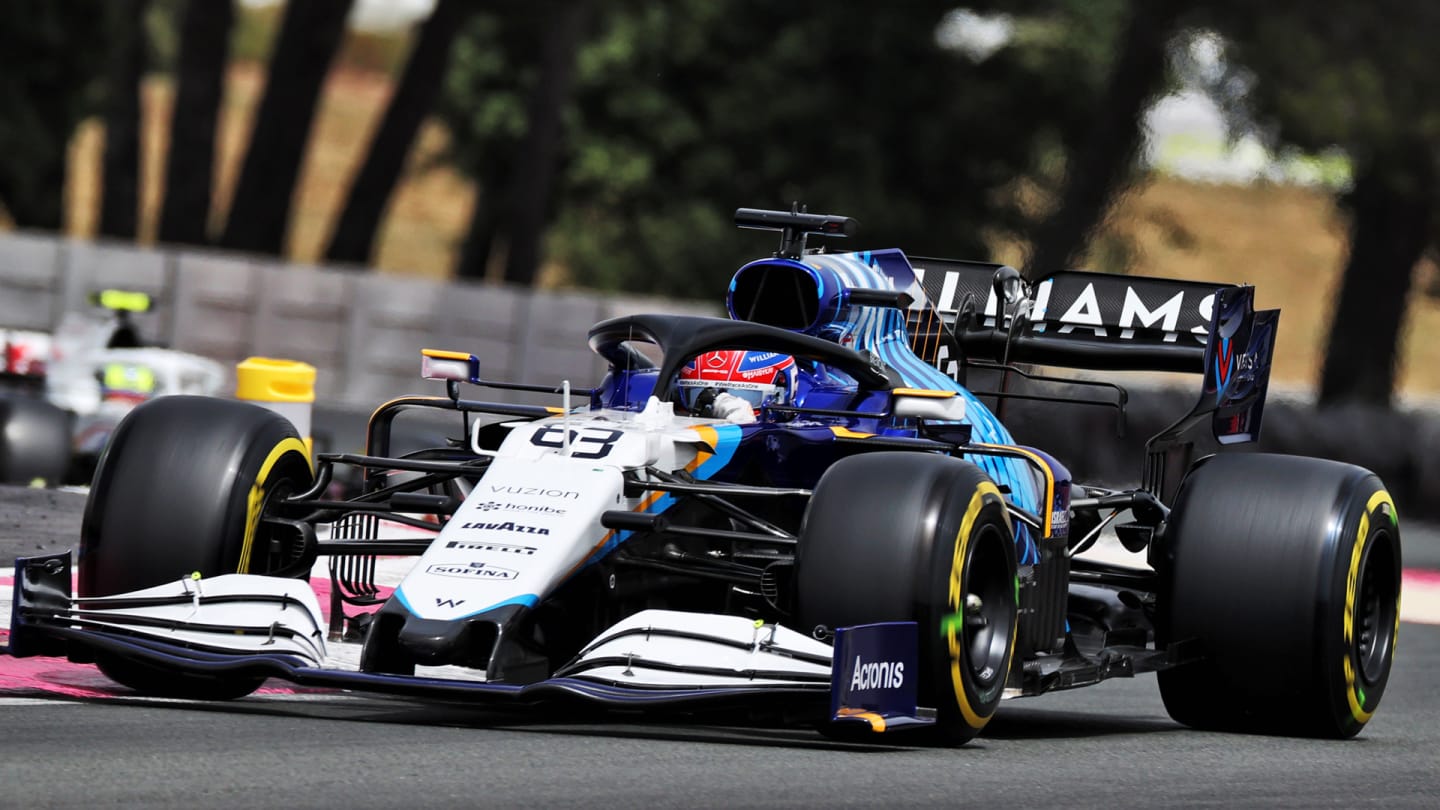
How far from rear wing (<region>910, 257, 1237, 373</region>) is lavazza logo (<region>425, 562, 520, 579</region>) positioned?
3821 mm

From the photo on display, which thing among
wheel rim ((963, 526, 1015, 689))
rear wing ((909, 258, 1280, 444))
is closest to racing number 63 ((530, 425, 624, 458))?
wheel rim ((963, 526, 1015, 689))

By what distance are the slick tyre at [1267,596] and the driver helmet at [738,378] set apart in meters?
1.54

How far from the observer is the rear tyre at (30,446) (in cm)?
1462

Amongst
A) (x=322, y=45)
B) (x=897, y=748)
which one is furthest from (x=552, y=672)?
(x=322, y=45)

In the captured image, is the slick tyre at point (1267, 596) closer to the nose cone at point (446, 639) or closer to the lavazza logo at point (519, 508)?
the lavazza logo at point (519, 508)

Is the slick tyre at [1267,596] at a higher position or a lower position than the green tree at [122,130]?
lower

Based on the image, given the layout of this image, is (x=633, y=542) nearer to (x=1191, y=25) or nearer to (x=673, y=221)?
(x=1191, y=25)

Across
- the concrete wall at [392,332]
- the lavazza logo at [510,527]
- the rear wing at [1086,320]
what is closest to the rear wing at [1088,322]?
the rear wing at [1086,320]

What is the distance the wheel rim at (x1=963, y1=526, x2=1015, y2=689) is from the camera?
287 inches

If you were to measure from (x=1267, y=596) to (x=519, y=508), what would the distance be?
2840mm

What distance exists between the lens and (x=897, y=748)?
7105mm

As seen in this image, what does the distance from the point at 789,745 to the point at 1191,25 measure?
890 inches

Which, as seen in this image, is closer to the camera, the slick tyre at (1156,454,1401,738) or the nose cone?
the nose cone

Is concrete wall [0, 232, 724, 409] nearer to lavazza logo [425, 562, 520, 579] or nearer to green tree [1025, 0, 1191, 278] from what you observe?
green tree [1025, 0, 1191, 278]
